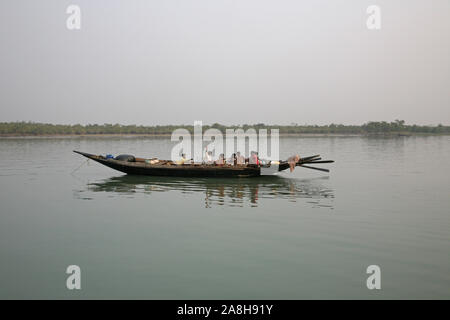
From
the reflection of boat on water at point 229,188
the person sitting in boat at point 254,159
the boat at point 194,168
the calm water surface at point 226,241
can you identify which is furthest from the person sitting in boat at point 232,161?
the calm water surface at point 226,241

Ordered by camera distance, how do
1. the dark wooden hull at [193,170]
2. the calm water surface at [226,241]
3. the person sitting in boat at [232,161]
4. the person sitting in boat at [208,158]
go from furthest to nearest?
the person sitting in boat at [232,161]
the person sitting in boat at [208,158]
the dark wooden hull at [193,170]
the calm water surface at [226,241]

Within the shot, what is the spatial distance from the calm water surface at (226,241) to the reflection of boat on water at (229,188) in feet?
0.34

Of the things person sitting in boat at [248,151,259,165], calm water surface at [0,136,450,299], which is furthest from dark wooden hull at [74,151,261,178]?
calm water surface at [0,136,450,299]

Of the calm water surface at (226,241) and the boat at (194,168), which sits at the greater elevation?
the boat at (194,168)

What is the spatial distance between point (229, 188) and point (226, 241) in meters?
8.72

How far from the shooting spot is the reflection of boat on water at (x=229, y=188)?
15.7 metres

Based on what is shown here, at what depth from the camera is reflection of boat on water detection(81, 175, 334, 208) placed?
1573cm

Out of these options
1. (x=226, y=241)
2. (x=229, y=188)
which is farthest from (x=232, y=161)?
(x=226, y=241)

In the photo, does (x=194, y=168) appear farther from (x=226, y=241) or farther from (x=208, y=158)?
(x=226, y=241)

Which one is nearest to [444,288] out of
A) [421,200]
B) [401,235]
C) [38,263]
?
[401,235]

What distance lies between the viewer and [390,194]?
16.8 metres

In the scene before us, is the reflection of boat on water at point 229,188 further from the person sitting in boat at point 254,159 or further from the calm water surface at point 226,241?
the person sitting in boat at point 254,159

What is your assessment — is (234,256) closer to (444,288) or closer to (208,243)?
(208,243)
